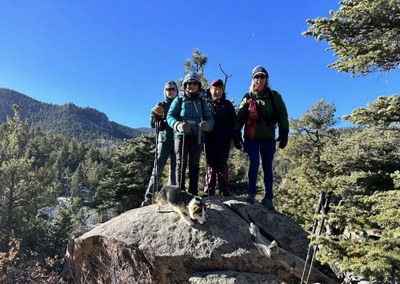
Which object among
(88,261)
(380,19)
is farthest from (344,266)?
(380,19)

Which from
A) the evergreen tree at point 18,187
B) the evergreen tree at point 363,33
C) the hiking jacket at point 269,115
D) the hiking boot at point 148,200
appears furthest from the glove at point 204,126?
the evergreen tree at point 18,187

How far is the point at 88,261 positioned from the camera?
219 inches

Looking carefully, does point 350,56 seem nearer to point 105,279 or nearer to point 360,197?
point 360,197

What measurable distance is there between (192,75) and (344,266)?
3.60m

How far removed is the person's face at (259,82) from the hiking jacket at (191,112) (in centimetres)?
91

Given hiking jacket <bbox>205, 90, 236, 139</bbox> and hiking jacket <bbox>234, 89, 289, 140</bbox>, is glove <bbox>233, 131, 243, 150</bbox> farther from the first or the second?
hiking jacket <bbox>234, 89, 289, 140</bbox>

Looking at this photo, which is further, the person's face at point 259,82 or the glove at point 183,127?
the person's face at point 259,82

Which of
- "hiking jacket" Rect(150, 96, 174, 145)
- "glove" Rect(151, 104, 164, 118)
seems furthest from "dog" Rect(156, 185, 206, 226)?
"glove" Rect(151, 104, 164, 118)

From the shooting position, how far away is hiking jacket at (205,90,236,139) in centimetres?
589

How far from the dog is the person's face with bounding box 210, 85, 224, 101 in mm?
2045

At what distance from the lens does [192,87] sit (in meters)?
5.45

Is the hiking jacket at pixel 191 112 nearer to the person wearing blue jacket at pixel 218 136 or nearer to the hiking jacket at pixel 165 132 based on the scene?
the person wearing blue jacket at pixel 218 136

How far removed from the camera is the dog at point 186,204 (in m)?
4.66

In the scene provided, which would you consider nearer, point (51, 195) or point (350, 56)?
point (350, 56)
